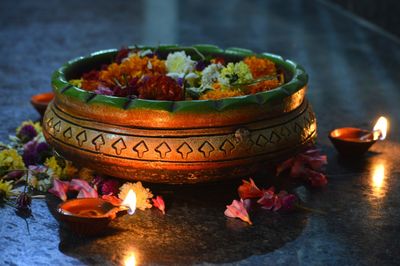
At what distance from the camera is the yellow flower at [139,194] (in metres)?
2.20

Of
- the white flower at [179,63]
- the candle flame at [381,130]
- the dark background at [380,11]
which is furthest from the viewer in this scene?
the dark background at [380,11]

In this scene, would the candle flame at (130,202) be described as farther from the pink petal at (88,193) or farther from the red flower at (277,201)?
the red flower at (277,201)

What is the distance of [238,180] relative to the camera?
2.38m

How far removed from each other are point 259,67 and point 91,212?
819 millimetres

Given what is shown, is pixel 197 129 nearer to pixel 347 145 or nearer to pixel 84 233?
pixel 84 233

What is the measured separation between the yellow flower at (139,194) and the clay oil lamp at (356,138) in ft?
2.56

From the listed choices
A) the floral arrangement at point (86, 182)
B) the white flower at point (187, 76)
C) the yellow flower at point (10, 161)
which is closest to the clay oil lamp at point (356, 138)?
the floral arrangement at point (86, 182)

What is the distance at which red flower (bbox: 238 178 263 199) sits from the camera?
2.22 m

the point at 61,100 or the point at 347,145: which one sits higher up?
the point at 61,100

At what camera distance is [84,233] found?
201cm

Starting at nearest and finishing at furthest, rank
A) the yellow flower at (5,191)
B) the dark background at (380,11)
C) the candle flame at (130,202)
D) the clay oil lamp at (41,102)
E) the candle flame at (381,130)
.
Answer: the candle flame at (130,202)
the yellow flower at (5,191)
the candle flame at (381,130)
the clay oil lamp at (41,102)
the dark background at (380,11)

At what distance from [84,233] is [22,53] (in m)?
2.55

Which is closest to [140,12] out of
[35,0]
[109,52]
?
[35,0]

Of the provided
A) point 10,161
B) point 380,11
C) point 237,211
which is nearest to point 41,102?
point 10,161
